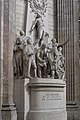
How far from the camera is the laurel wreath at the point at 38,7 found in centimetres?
1716

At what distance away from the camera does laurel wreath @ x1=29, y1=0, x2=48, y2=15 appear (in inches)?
675

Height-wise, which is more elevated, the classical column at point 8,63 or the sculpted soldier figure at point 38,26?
the sculpted soldier figure at point 38,26

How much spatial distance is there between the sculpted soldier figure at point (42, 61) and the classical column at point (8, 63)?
57.3 inches

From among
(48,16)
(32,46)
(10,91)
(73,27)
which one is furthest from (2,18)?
(73,27)

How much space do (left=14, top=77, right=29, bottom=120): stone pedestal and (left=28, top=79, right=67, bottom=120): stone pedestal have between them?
0.69 ft

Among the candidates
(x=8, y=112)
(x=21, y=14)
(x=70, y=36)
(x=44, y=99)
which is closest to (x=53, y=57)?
(x=44, y=99)

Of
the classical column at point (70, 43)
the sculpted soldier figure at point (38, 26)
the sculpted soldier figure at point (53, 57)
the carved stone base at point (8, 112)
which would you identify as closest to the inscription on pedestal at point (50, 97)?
the sculpted soldier figure at point (53, 57)

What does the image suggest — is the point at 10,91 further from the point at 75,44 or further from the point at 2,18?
the point at 75,44

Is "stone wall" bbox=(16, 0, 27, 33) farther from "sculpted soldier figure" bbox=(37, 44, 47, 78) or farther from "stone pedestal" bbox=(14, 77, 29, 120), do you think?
"stone pedestal" bbox=(14, 77, 29, 120)

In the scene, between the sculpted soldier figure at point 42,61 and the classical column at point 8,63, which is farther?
the sculpted soldier figure at point 42,61

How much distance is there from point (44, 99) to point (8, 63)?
2190mm

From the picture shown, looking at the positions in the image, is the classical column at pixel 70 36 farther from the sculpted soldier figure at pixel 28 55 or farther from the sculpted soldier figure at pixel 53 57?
the sculpted soldier figure at pixel 28 55

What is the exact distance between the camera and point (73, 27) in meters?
19.0

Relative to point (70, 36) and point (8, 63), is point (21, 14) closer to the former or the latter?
point (8, 63)
